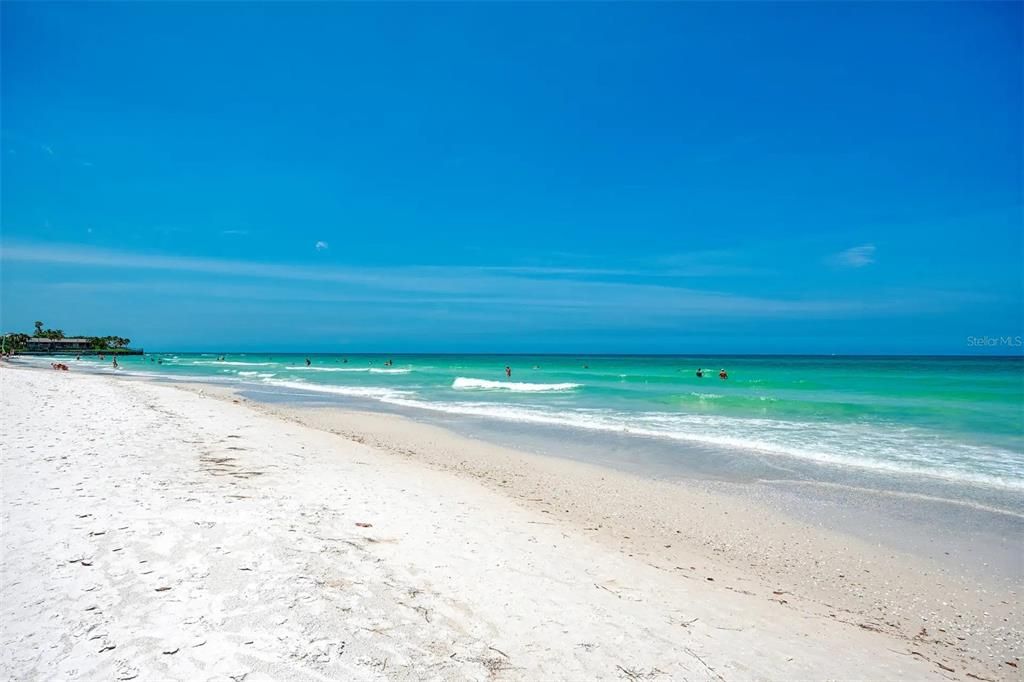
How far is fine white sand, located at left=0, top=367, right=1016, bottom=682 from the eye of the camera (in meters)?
2.96

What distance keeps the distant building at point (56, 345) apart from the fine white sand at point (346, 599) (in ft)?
382

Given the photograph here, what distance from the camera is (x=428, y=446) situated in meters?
11.7

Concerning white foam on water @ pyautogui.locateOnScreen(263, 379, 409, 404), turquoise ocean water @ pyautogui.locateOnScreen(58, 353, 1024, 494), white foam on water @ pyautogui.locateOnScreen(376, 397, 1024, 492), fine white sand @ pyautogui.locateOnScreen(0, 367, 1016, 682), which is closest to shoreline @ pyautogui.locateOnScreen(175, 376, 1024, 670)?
fine white sand @ pyautogui.locateOnScreen(0, 367, 1016, 682)

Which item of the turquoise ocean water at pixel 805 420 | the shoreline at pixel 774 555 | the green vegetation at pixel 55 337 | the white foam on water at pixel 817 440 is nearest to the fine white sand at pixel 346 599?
the shoreline at pixel 774 555

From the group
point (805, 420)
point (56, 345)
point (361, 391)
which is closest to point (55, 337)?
point (56, 345)

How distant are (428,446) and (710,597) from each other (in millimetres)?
8271

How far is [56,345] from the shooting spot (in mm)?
93250

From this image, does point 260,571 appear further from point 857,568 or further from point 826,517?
point 826,517

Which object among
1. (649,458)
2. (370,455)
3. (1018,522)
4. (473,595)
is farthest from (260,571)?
(1018,522)

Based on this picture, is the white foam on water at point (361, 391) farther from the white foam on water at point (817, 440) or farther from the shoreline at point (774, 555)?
the shoreline at point (774, 555)

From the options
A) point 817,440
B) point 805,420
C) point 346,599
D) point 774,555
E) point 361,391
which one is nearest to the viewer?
point 346,599

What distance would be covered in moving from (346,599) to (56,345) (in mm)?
124982

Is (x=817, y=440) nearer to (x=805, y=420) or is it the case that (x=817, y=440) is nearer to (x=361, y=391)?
(x=805, y=420)

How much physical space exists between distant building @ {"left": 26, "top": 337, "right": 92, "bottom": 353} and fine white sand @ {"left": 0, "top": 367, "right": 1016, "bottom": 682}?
117m
